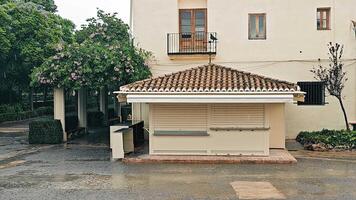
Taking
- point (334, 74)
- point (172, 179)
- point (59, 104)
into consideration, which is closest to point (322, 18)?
point (334, 74)

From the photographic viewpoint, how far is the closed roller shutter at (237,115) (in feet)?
53.0

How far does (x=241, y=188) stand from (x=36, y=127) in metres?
12.7

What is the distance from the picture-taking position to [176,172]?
13.6m

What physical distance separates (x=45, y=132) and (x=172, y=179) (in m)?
10.3

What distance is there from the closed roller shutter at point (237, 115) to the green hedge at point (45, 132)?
8361mm

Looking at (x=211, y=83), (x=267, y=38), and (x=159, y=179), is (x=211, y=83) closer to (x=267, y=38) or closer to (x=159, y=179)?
(x=159, y=179)

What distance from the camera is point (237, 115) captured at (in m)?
16.2

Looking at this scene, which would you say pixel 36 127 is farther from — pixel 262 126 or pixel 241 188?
pixel 241 188

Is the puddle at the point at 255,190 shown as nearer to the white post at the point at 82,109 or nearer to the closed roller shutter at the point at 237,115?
the closed roller shutter at the point at 237,115

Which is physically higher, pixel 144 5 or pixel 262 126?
pixel 144 5

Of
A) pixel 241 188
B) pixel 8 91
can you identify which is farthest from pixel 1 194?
pixel 8 91

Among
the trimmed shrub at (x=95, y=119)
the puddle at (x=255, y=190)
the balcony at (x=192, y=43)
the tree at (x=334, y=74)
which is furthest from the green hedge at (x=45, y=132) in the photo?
the tree at (x=334, y=74)

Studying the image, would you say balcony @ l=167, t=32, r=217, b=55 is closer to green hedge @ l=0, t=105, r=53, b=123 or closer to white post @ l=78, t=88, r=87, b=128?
white post @ l=78, t=88, r=87, b=128

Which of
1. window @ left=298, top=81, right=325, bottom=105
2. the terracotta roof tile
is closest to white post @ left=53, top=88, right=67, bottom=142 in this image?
the terracotta roof tile
